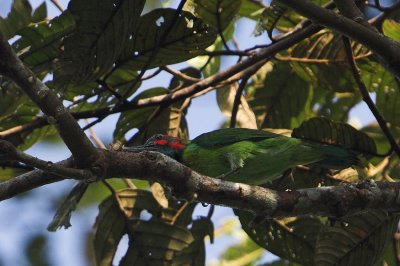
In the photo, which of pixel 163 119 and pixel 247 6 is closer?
pixel 163 119

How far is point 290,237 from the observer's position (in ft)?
13.4

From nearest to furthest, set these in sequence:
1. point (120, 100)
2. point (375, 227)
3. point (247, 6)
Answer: point (375, 227) < point (120, 100) < point (247, 6)

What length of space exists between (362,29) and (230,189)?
2.85 feet

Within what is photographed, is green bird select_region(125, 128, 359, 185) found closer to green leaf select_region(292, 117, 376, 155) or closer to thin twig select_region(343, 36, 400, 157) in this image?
green leaf select_region(292, 117, 376, 155)

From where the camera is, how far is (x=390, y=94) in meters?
4.37

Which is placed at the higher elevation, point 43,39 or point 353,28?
→ point 43,39

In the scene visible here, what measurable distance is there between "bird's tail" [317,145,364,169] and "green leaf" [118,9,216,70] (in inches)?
34.5

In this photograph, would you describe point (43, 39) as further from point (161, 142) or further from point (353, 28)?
point (353, 28)

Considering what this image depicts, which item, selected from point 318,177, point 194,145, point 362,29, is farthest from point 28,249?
point 362,29

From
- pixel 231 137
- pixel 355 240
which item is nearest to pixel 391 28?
pixel 231 137

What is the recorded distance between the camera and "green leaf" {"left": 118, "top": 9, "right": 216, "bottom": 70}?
12.2 ft

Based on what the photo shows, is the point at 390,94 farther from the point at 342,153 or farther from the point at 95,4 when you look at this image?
the point at 95,4

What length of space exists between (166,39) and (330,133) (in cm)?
108

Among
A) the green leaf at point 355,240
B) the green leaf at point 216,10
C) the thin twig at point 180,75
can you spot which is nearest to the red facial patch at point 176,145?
the thin twig at point 180,75
